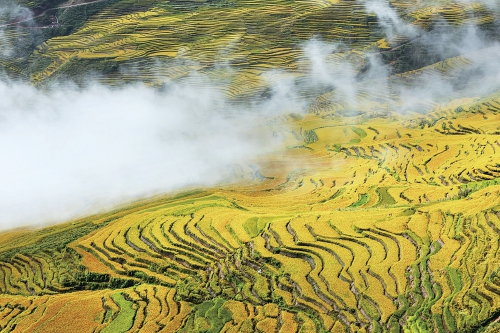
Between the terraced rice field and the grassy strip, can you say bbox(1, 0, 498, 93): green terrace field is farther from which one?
the grassy strip

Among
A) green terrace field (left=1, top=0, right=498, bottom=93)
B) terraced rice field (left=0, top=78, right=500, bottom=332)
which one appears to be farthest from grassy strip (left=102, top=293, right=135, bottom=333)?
green terrace field (left=1, top=0, right=498, bottom=93)

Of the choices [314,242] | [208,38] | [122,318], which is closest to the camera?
[122,318]

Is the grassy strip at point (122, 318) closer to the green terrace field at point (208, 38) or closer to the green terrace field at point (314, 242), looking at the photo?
the green terrace field at point (314, 242)

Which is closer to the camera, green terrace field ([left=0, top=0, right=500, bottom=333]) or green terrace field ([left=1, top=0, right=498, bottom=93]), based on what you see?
green terrace field ([left=0, top=0, right=500, bottom=333])

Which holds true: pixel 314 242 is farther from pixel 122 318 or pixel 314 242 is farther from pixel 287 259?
pixel 122 318

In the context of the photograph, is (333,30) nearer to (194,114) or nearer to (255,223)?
(194,114)

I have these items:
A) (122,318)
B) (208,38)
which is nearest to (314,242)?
(122,318)

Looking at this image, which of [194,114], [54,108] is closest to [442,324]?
[194,114]

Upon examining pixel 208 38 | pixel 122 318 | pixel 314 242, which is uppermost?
pixel 208 38

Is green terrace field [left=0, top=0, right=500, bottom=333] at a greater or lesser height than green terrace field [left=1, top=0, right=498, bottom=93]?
lesser
